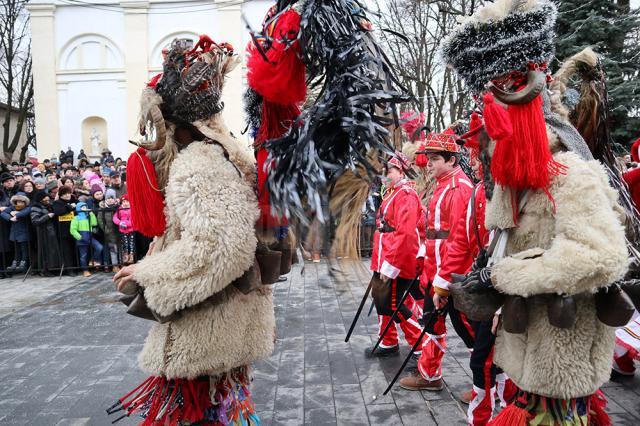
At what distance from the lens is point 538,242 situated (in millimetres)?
2350

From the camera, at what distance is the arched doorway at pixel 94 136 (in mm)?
26859

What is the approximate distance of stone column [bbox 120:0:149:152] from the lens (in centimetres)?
2686

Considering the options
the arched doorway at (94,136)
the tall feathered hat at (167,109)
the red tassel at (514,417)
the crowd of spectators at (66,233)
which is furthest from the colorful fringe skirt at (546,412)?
the arched doorway at (94,136)

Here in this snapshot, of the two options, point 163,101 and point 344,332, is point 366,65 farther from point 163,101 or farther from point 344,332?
point 344,332

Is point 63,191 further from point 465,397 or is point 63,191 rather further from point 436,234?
point 465,397

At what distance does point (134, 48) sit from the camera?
2691cm

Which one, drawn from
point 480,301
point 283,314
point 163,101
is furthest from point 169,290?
point 283,314

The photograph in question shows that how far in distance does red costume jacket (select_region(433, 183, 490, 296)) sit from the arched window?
27.7 metres

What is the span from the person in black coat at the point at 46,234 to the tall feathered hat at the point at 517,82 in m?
9.43

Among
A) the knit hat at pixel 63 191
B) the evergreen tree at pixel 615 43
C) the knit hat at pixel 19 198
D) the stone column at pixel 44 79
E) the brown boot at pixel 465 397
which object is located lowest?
the brown boot at pixel 465 397

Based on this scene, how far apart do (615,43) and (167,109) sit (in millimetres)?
11700

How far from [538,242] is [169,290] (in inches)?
67.2

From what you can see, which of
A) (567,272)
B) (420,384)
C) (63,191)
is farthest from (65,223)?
(567,272)

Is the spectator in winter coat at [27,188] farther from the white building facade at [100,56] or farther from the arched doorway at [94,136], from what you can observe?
the arched doorway at [94,136]
